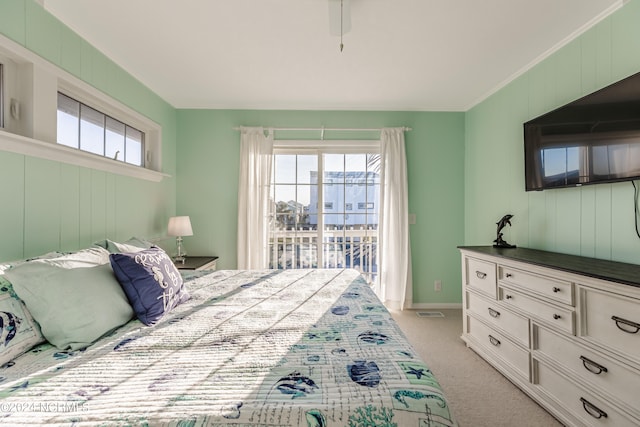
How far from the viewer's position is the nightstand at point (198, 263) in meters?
2.98

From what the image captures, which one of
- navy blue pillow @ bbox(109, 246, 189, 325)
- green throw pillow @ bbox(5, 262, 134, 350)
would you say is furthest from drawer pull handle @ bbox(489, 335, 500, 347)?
green throw pillow @ bbox(5, 262, 134, 350)

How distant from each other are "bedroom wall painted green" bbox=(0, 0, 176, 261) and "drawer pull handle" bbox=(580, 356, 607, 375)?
3317 millimetres

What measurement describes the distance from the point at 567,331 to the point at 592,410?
0.40 m

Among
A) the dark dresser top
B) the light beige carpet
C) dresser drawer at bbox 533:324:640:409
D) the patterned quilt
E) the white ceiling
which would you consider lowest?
the light beige carpet

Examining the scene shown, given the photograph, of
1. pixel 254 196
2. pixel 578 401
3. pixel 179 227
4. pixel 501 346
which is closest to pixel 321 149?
pixel 254 196

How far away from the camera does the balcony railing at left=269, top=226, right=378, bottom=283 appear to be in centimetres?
378

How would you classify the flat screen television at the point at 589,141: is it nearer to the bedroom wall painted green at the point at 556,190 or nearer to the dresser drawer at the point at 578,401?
the bedroom wall painted green at the point at 556,190

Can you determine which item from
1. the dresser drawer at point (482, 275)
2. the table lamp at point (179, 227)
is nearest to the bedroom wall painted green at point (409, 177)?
the table lamp at point (179, 227)

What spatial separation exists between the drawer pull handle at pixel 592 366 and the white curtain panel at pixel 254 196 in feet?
9.73

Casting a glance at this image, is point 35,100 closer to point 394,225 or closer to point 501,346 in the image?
point 394,225

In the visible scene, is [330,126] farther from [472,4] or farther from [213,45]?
[472,4]

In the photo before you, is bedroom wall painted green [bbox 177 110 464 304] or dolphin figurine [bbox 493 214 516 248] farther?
bedroom wall painted green [bbox 177 110 464 304]

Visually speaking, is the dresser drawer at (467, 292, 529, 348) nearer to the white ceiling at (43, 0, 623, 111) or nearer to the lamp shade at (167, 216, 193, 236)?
the white ceiling at (43, 0, 623, 111)

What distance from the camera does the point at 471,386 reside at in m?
2.08
